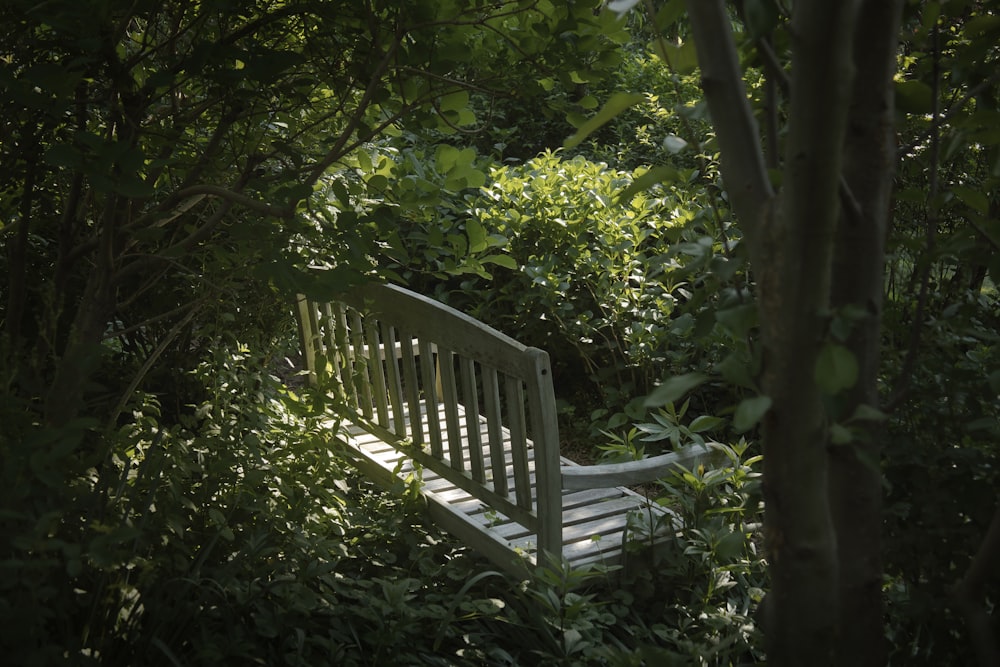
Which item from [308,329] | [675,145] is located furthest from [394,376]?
[675,145]

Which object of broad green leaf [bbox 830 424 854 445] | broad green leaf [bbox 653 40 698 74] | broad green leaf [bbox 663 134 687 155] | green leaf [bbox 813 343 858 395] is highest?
broad green leaf [bbox 653 40 698 74]

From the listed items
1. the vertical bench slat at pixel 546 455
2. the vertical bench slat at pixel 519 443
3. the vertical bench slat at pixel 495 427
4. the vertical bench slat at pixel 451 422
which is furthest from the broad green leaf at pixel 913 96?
the vertical bench slat at pixel 451 422

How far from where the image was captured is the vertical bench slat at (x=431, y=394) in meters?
3.90

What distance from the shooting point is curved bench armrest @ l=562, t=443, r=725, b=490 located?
358cm

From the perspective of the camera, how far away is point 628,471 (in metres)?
3.64

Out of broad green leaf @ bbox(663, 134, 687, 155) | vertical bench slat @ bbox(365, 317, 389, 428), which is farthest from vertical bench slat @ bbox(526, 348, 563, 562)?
broad green leaf @ bbox(663, 134, 687, 155)

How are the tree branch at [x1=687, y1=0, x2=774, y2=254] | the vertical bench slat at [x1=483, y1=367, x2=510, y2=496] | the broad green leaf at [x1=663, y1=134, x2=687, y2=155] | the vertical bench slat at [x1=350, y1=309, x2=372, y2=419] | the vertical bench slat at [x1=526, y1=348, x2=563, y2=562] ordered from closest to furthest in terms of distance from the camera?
the tree branch at [x1=687, y1=0, x2=774, y2=254]
the broad green leaf at [x1=663, y1=134, x2=687, y2=155]
the vertical bench slat at [x1=526, y1=348, x2=563, y2=562]
the vertical bench slat at [x1=483, y1=367, x2=510, y2=496]
the vertical bench slat at [x1=350, y1=309, x2=372, y2=419]

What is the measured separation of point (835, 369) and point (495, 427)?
98.8 inches

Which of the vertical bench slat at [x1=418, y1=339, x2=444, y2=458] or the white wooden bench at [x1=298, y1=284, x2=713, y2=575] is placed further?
the vertical bench slat at [x1=418, y1=339, x2=444, y2=458]

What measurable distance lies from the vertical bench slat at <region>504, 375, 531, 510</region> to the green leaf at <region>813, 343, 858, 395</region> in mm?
2304

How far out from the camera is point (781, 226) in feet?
3.82

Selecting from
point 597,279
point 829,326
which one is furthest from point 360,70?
point 597,279

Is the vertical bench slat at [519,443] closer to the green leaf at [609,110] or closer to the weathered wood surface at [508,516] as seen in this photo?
the weathered wood surface at [508,516]

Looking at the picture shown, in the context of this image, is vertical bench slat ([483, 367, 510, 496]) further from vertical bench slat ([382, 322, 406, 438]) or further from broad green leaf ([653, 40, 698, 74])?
broad green leaf ([653, 40, 698, 74])
